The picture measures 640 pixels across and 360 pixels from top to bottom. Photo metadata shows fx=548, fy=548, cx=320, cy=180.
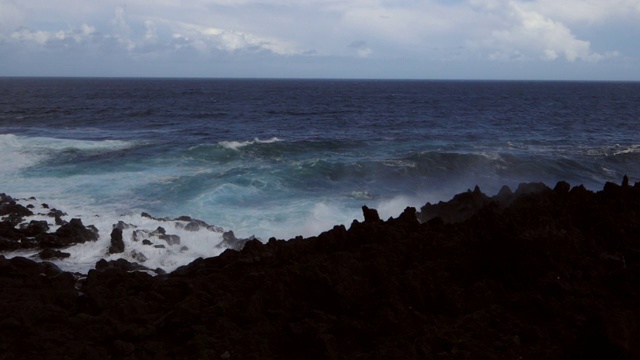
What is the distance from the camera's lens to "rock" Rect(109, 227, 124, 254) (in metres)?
14.6

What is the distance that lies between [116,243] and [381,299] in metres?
8.88

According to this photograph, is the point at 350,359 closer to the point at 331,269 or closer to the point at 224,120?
the point at 331,269

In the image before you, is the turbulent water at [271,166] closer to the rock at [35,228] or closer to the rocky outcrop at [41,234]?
Result: the rocky outcrop at [41,234]

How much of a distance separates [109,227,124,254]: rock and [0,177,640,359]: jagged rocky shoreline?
3.31 meters

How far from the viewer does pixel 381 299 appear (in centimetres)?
854

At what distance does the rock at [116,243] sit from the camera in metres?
14.6

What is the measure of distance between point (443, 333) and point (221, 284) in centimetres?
409

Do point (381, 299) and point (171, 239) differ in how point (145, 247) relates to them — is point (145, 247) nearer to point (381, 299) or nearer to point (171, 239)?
point (171, 239)

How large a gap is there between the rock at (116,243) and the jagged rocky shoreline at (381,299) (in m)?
3.31

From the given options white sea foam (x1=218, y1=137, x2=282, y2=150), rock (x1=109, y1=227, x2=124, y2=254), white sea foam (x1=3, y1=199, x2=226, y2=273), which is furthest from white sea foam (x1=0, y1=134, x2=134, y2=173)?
rock (x1=109, y1=227, x2=124, y2=254)

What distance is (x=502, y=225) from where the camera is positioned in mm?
9898

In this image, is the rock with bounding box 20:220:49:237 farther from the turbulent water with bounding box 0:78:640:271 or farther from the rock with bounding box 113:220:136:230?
Answer: the rock with bounding box 113:220:136:230

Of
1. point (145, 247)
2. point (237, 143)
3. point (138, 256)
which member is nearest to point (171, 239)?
point (145, 247)

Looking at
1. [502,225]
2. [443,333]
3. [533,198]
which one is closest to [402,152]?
[533,198]
